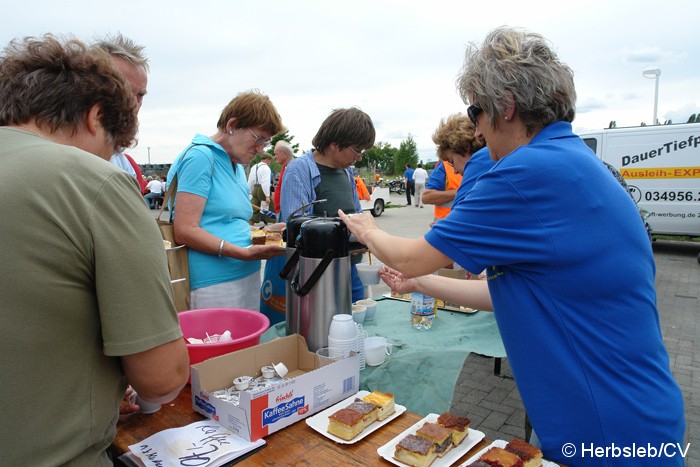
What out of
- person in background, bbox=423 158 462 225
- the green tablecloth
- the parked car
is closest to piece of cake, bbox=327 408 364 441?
the green tablecloth

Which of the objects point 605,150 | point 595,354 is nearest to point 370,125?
point 595,354

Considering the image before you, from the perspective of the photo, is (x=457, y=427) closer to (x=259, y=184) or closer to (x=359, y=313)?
(x=359, y=313)

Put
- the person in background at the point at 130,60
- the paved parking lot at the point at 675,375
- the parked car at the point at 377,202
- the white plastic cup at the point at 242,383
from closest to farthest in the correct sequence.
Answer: the white plastic cup at the point at 242,383, the person in background at the point at 130,60, the paved parking lot at the point at 675,375, the parked car at the point at 377,202

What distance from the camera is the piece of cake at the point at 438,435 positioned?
120 cm

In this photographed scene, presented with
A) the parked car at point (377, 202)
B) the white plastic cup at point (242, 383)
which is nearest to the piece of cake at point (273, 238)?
the white plastic cup at point (242, 383)

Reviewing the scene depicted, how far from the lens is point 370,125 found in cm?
301

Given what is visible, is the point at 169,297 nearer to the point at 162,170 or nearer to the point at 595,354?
the point at 595,354

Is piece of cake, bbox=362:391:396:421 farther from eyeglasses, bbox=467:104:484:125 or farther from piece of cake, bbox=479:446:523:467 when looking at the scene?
eyeglasses, bbox=467:104:484:125

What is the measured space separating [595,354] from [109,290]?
1172 mm

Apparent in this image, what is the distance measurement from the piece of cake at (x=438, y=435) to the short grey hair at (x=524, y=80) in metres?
0.90

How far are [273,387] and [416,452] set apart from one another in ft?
1.43

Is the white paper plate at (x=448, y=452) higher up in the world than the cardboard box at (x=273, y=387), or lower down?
lower down

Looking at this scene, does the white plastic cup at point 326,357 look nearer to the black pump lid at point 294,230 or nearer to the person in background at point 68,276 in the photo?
the black pump lid at point 294,230

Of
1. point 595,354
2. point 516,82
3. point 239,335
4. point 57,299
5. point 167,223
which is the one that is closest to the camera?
point 57,299
